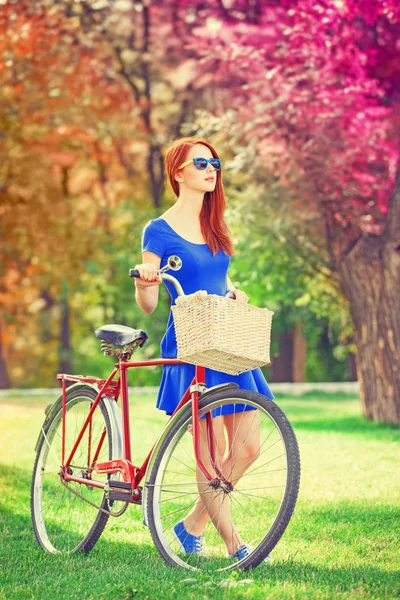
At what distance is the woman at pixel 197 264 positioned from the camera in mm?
4523

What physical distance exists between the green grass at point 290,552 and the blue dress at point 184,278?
765 millimetres

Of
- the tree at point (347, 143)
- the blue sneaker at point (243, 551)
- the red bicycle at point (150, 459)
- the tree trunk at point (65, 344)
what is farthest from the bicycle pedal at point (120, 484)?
the tree trunk at point (65, 344)

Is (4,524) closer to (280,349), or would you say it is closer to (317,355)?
(280,349)

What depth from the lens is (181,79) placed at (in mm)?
18047

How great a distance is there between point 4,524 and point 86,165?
15346mm

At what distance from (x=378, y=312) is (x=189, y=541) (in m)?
6.32

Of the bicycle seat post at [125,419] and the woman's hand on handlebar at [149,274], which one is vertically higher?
the woman's hand on handlebar at [149,274]

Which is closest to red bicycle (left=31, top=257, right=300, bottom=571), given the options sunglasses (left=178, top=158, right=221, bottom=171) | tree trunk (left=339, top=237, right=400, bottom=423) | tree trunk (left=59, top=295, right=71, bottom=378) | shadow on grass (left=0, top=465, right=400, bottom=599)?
shadow on grass (left=0, top=465, right=400, bottom=599)

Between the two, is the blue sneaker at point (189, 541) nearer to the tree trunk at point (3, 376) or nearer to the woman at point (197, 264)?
the woman at point (197, 264)

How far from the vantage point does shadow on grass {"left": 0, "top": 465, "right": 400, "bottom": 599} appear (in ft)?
13.3

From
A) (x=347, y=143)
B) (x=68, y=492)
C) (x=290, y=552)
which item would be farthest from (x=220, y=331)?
(x=347, y=143)

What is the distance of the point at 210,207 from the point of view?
482 centimetres

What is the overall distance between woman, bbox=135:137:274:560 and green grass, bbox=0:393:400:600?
0.95ft

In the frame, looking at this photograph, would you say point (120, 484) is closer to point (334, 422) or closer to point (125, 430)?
point (125, 430)
